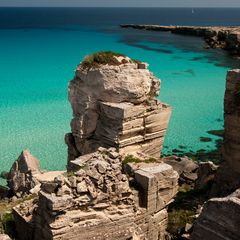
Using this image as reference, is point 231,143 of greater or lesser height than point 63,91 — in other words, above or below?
above

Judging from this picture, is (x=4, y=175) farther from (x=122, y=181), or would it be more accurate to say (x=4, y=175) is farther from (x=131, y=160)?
(x=122, y=181)

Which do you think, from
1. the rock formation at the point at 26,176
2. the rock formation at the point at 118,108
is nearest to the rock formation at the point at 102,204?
the rock formation at the point at 118,108

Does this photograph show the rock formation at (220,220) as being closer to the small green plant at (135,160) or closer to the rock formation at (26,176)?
the small green plant at (135,160)

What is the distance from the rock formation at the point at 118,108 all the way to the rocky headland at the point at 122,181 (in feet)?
0.10

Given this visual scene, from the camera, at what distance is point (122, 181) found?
10922 millimetres

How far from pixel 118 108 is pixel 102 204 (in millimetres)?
3869

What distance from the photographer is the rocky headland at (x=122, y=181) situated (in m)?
9.88

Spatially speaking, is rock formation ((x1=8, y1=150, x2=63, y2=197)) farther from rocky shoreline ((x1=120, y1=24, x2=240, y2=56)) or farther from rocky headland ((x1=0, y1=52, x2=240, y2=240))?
rocky shoreline ((x1=120, y1=24, x2=240, y2=56))

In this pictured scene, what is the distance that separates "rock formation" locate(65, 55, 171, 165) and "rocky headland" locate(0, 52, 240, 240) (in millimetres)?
32

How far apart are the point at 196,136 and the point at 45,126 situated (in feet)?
32.6

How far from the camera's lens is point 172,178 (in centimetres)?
1201

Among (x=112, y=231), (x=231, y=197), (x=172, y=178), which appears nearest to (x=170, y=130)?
(x=172, y=178)

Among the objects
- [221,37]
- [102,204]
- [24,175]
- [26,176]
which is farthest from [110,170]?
[221,37]

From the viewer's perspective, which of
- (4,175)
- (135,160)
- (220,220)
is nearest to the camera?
(220,220)
